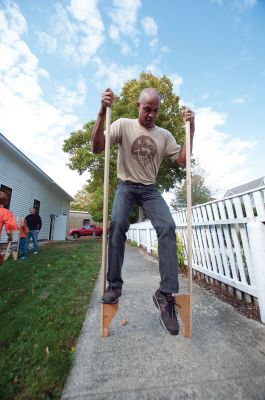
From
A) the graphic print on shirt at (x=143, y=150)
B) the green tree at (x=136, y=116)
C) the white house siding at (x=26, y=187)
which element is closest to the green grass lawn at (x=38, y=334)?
the graphic print on shirt at (x=143, y=150)

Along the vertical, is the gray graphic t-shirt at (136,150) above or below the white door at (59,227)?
below

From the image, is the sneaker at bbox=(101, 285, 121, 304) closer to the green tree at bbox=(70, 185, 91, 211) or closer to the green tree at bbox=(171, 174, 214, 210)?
the green tree at bbox=(171, 174, 214, 210)

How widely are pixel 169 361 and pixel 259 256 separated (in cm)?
150

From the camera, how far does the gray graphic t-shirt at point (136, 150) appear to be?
2.69 meters

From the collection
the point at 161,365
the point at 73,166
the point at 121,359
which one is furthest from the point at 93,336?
the point at 73,166

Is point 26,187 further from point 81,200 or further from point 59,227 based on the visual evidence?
point 81,200

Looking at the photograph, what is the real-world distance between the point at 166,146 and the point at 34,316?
2.48m

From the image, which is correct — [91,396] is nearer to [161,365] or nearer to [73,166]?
[161,365]

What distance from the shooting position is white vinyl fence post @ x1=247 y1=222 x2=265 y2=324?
2576 mm

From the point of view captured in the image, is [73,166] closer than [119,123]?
No

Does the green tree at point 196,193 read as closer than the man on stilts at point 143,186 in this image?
No

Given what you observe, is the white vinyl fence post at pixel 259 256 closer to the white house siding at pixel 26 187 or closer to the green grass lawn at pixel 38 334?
the green grass lawn at pixel 38 334

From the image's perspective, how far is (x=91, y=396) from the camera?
4.79 ft

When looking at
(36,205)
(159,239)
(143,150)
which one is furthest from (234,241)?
(36,205)
